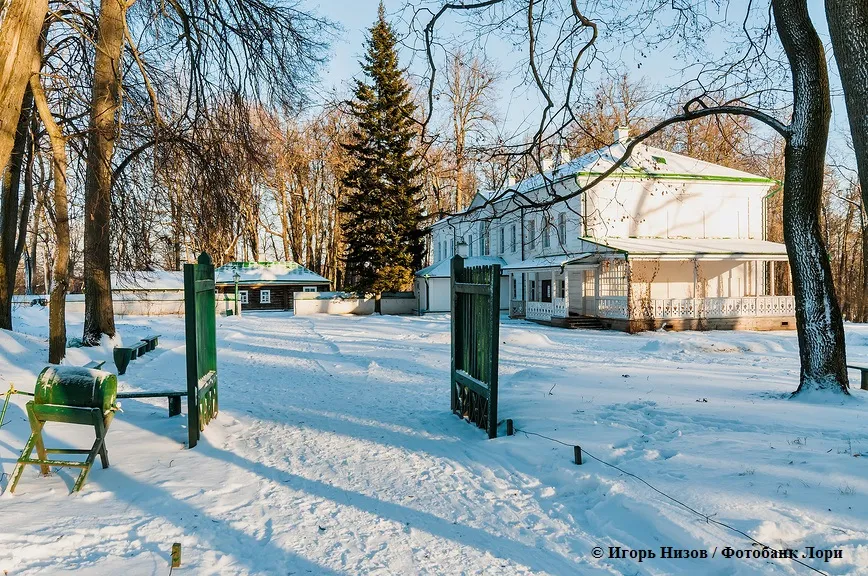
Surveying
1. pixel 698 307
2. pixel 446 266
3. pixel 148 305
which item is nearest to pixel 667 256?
pixel 698 307

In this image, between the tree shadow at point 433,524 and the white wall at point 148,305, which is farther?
the white wall at point 148,305

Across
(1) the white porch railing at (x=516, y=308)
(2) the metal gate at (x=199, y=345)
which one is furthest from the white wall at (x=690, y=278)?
(2) the metal gate at (x=199, y=345)

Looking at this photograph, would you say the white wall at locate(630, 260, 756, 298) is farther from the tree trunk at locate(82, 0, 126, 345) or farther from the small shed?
the small shed

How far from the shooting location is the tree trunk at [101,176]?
37.6 feet

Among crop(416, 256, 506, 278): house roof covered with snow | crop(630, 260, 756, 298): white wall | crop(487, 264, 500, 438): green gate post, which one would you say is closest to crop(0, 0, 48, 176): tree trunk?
crop(487, 264, 500, 438): green gate post

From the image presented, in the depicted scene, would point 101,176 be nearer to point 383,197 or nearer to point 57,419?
point 57,419

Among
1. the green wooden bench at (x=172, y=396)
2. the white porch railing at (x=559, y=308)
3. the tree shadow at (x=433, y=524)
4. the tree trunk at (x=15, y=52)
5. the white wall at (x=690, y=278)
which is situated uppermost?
the tree trunk at (x=15, y=52)

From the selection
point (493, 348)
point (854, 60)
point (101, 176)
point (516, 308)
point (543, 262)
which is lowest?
point (516, 308)

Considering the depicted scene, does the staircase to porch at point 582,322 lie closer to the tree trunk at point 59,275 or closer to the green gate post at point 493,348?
the tree trunk at point 59,275

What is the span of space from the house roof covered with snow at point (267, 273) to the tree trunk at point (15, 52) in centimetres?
4017

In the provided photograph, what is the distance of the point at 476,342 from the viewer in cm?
708

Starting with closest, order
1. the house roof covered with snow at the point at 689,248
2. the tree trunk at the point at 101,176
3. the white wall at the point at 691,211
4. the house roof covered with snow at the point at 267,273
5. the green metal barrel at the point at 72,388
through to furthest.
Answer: the green metal barrel at the point at 72,388, the tree trunk at the point at 101,176, the house roof covered with snow at the point at 689,248, the white wall at the point at 691,211, the house roof covered with snow at the point at 267,273

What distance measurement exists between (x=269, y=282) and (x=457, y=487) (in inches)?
1625

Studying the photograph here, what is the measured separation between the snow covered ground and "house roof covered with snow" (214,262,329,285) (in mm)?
36102
